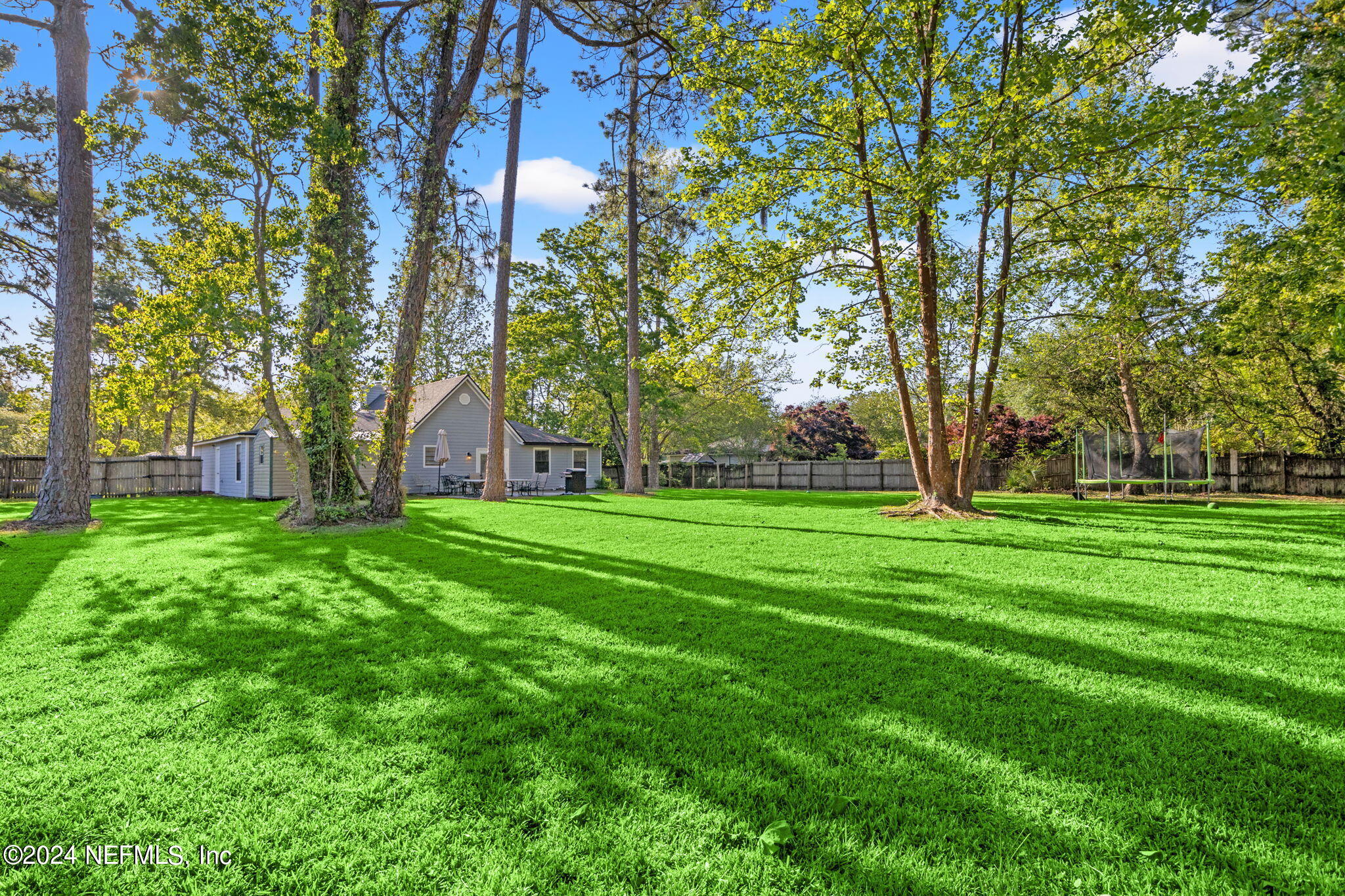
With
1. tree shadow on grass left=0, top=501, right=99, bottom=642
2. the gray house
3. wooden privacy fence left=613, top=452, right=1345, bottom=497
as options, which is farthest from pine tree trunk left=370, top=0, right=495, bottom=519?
wooden privacy fence left=613, top=452, right=1345, bottom=497

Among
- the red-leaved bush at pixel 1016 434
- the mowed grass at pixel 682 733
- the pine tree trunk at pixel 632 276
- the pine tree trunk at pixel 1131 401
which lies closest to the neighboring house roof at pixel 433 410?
the pine tree trunk at pixel 632 276

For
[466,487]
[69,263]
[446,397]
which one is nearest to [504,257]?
[69,263]

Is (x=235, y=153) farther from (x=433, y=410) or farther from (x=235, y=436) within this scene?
(x=235, y=436)

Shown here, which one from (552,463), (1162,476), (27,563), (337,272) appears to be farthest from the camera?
(552,463)

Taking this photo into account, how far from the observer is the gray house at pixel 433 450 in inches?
744

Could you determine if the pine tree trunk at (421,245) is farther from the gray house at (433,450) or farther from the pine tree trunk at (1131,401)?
the pine tree trunk at (1131,401)

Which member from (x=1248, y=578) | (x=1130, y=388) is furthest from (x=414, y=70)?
(x=1130, y=388)

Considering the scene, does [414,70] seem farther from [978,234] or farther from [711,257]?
[978,234]

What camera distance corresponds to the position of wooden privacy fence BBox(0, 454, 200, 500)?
17.2 m

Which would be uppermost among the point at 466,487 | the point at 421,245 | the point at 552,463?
the point at 421,245

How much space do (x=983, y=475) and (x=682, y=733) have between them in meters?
22.6

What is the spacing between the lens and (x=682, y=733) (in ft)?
7.58

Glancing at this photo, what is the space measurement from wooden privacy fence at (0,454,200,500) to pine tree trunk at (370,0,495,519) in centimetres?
1289

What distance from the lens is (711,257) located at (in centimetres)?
1086
